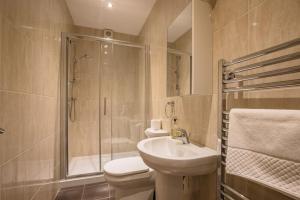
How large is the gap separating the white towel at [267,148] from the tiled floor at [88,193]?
58.3 inches

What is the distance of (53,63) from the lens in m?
1.57

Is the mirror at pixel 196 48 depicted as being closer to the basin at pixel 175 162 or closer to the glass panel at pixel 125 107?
the basin at pixel 175 162

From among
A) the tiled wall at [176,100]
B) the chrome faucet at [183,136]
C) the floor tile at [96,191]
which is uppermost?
the tiled wall at [176,100]

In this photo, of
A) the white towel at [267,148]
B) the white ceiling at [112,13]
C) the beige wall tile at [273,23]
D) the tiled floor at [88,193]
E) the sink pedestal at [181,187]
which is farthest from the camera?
the white ceiling at [112,13]

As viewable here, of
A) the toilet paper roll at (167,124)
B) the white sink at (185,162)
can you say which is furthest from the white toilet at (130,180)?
the toilet paper roll at (167,124)

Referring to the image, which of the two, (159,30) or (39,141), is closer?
(39,141)

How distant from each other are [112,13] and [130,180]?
2.35 metres

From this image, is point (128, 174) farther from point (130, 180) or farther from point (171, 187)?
point (171, 187)

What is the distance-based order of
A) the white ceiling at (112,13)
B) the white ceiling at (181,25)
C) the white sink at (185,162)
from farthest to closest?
the white ceiling at (112,13) < the white ceiling at (181,25) < the white sink at (185,162)

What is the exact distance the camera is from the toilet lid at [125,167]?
1283mm

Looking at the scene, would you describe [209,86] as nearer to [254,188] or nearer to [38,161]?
[254,188]

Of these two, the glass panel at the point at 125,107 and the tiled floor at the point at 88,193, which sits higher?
the glass panel at the point at 125,107

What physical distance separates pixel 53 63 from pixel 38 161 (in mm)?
969

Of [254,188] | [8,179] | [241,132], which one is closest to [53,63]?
[8,179]
